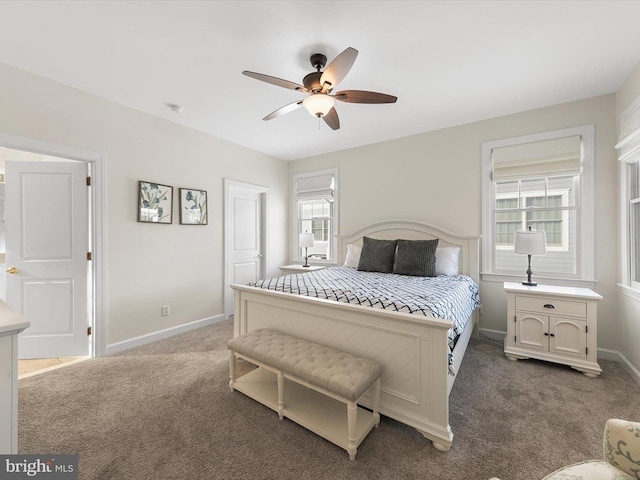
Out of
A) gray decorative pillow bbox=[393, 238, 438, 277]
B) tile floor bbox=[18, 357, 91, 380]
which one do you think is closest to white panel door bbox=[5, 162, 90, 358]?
tile floor bbox=[18, 357, 91, 380]

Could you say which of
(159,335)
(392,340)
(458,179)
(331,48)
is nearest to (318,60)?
(331,48)

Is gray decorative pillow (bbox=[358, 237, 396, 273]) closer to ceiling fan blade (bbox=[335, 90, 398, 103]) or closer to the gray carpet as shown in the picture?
the gray carpet

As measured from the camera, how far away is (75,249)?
2801mm

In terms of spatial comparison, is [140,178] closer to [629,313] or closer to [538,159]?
[538,159]

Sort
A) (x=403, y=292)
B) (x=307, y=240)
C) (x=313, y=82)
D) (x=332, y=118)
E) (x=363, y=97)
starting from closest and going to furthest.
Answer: (x=313, y=82)
(x=363, y=97)
(x=403, y=292)
(x=332, y=118)
(x=307, y=240)

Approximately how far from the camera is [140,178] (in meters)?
3.12

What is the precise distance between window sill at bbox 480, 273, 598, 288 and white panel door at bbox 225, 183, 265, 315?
11.1 ft

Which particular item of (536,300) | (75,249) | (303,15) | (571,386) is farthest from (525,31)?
(75,249)

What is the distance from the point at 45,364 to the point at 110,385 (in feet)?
3.42

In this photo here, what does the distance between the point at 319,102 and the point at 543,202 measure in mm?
2887

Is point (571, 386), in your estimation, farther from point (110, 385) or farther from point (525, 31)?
point (110, 385)

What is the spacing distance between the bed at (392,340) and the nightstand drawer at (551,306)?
1.16 metres

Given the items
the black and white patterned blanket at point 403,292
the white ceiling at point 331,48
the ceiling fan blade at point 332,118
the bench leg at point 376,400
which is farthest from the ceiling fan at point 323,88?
the bench leg at point 376,400

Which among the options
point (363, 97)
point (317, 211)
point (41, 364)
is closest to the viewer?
point (363, 97)
